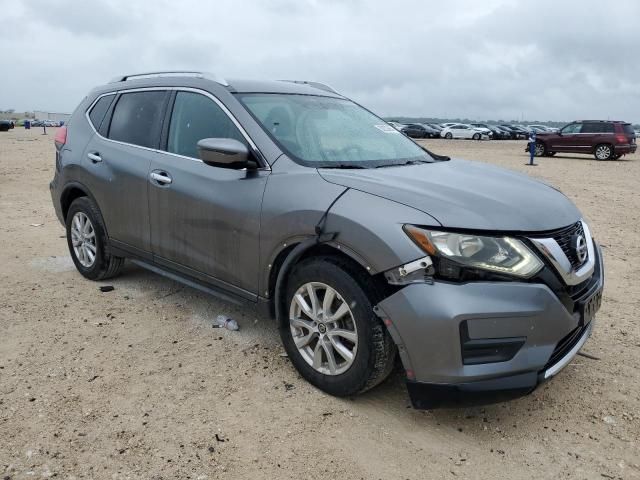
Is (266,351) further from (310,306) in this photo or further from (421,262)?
(421,262)

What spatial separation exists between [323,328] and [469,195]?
1060 mm

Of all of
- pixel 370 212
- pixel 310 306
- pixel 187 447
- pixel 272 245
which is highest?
pixel 370 212

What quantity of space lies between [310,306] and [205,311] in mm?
1597

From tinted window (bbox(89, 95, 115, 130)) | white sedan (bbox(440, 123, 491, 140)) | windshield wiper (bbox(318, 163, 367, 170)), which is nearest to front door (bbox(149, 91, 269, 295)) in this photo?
windshield wiper (bbox(318, 163, 367, 170))

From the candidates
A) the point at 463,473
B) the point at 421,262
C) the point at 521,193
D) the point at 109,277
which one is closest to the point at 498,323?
the point at 421,262

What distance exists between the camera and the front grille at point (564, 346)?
108 inches

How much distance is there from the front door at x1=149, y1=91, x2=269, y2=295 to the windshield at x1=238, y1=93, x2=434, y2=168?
0.81 ft

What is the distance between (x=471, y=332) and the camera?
2.54 m

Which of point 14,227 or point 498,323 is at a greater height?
point 498,323

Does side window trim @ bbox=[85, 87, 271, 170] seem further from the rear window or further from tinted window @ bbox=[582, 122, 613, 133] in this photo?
the rear window

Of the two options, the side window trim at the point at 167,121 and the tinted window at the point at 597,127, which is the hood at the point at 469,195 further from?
the tinted window at the point at 597,127

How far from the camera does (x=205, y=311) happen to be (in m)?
→ 4.48

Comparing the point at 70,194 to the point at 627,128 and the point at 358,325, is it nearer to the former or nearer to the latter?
the point at 358,325

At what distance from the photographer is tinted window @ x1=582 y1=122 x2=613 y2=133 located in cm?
2334
